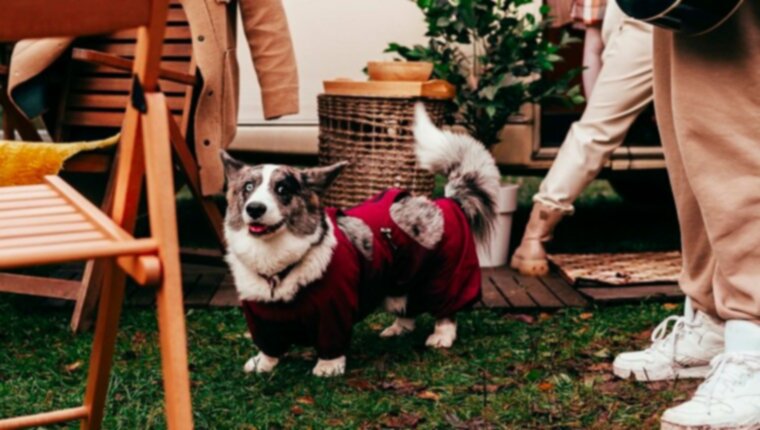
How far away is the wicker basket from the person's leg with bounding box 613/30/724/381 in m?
1.55

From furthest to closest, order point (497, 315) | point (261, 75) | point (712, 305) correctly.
A: point (261, 75)
point (497, 315)
point (712, 305)

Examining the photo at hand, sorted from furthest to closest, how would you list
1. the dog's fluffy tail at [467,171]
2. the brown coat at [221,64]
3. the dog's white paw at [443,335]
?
the brown coat at [221,64] < the dog's fluffy tail at [467,171] < the dog's white paw at [443,335]

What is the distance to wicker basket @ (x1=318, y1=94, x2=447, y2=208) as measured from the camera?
13.7ft

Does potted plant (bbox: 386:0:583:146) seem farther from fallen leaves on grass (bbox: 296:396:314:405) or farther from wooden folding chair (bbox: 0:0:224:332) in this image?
fallen leaves on grass (bbox: 296:396:314:405)

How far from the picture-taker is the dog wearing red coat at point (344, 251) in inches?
114

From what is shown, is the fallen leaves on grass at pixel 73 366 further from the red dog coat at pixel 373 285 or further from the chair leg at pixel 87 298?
the red dog coat at pixel 373 285

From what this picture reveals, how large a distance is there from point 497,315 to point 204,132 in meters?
1.26

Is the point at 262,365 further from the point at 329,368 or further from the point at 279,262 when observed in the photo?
the point at 279,262

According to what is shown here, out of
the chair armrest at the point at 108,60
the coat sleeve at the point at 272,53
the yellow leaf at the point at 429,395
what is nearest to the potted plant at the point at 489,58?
the coat sleeve at the point at 272,53

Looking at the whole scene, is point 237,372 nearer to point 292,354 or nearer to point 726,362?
point 292,354

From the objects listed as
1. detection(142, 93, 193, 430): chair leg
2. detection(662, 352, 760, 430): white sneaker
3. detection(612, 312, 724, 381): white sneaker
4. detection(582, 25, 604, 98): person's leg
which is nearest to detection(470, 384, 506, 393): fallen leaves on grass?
detection(612, 312, 724, 381): white sneaker

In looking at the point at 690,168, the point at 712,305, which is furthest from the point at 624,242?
the point at 690,168

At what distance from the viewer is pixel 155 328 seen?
347cm

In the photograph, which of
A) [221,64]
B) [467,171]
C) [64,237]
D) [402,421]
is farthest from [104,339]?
[221,64]
